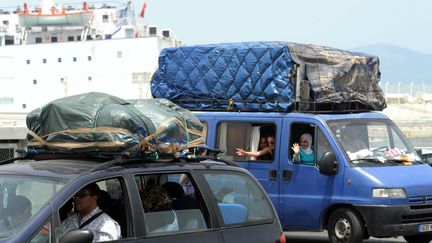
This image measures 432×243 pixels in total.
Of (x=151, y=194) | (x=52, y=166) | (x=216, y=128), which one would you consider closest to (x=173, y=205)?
(x=151, y=194)

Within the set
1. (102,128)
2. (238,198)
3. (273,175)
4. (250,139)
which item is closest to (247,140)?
(250,139)

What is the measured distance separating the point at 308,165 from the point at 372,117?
1360mm

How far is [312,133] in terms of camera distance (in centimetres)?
1234

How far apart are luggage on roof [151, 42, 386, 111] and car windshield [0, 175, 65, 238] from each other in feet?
23.5

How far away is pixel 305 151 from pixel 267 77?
4.65 feet

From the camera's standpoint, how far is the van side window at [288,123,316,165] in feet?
40.2

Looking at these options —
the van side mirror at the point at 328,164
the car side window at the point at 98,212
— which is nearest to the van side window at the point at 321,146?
the van side mirror at the point at 328,164

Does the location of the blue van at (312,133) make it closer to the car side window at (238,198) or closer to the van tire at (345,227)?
the van tire at (345,227)

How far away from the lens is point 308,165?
12.2 meters

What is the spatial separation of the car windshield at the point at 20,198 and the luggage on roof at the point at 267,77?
7.16 metres

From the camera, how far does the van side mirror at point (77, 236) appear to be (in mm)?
5379

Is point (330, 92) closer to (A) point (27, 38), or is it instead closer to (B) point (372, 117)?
(B) point (372, 117)

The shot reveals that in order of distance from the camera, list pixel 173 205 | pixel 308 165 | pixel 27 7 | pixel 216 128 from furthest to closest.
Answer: pixel 27 7 < pixel 216 128 < pixel 308 165 < pixel 173 205

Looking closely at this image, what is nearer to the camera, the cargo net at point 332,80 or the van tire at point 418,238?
the van tire at point 418,238
